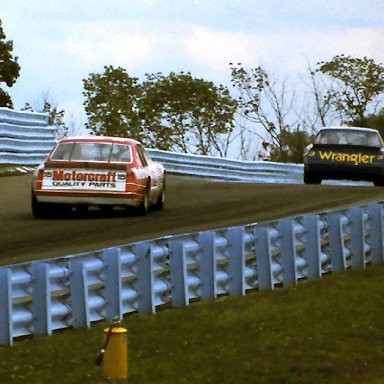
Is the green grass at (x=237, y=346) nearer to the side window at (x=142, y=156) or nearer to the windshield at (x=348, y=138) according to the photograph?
the side window at (x=142, y=156)

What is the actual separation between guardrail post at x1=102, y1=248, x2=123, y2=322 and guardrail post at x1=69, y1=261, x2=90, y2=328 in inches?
16.4

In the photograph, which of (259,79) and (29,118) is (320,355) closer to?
(29,118)

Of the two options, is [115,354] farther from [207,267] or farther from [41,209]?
[41,209]

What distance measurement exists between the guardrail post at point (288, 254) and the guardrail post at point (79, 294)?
3900 mm

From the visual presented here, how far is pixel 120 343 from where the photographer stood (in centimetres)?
967

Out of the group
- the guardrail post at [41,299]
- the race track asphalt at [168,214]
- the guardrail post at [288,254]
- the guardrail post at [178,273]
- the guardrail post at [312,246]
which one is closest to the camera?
the guardrail post at [41,299]

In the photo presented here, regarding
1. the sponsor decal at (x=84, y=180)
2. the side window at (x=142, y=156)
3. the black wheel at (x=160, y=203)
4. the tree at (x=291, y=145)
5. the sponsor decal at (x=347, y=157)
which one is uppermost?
the side window at (x=142, y=156)

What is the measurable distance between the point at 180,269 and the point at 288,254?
2.18 metres

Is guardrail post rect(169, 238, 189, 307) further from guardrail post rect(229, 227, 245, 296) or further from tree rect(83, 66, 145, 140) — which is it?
tree rect(83, 66, 145, 140)

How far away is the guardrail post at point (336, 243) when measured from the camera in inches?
683

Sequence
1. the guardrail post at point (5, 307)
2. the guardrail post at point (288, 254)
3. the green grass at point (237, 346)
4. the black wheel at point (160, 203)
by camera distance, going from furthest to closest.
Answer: the black wheel at point (160, 203) < the guardrail post at point (288, 254) < the guardrail post at point (5, 307) < the green grass at point (237, 346)

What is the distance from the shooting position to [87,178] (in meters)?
21.6

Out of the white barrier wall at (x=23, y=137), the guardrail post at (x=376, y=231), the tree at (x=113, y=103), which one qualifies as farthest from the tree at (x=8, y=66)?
the guardrail post at (x=376, y=231)

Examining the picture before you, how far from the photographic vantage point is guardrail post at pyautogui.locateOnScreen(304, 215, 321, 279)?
16750 millimetres
